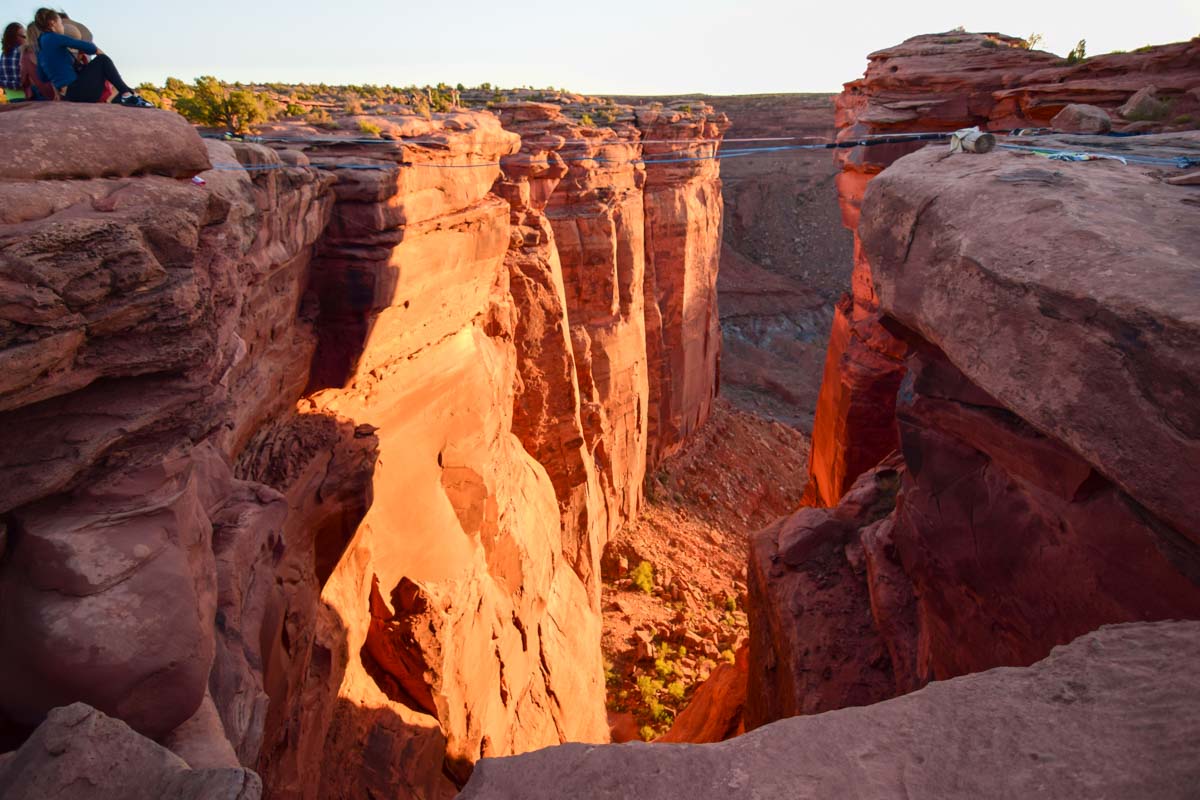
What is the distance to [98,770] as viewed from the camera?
117 inches

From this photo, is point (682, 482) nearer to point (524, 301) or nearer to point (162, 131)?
point (524, 301)

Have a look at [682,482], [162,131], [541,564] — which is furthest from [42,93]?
[682,482]

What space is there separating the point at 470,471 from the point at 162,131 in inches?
245

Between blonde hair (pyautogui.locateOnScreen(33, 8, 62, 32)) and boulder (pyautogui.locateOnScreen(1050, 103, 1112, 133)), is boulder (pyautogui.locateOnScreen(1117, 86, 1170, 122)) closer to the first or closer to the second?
boulder (pyautogui.locateOnScreen(1050, 103, 1112, 133))

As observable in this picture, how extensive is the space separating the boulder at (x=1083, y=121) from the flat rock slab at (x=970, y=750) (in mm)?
6306

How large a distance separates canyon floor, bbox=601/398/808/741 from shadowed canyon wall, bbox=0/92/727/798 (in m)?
1.31

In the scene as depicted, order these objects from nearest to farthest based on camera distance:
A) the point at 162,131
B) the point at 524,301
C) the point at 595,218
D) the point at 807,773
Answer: the point at 807,773
the point at 162,131
the point at 524,301
the point at 595,218

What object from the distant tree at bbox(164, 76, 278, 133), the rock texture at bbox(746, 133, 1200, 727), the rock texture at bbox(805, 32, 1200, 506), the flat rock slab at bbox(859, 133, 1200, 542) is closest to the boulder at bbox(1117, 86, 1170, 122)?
the rock texture at bbox(805, 32, 1200, 506)

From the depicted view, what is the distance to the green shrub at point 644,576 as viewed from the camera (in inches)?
685

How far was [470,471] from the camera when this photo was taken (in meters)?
9.84

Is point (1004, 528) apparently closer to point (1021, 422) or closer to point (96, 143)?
point (1021, 422)

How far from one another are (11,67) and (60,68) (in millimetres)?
715

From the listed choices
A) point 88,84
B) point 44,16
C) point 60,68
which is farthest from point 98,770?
point 44,16

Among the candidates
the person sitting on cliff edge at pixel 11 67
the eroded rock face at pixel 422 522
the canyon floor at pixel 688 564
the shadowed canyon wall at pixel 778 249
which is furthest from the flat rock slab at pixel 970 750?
the shadowed canyon wall at pixel 778 249
